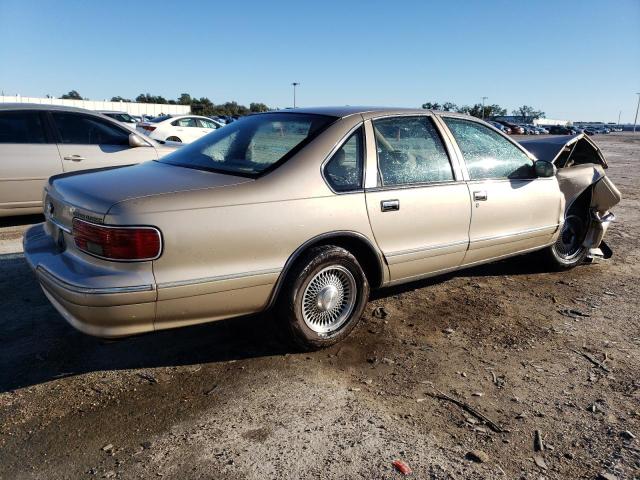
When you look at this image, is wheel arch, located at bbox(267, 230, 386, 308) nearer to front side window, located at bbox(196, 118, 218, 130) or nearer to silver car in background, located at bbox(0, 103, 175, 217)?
silver car in background, located at bbox(0, 103, 175, 217)

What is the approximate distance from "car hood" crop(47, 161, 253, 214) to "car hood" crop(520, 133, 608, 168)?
3776 millimetres

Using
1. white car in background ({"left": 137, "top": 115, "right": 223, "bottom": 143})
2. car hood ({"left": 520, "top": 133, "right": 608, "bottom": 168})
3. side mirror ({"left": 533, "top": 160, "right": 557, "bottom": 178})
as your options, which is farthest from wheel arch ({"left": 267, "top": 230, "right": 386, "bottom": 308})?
white car in background ({"left": 137, "top": 115, "right": 223, "bottom": 143})

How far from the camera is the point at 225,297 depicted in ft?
9.50

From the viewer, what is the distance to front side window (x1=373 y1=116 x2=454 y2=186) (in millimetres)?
3602

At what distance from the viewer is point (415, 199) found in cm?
364

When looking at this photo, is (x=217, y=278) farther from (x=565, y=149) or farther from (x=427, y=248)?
(x=565, y=149)

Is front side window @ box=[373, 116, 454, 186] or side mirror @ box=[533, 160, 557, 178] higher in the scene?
front side window @ box=[373, 116, 454, 186]

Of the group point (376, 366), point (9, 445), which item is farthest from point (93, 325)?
point (376, 366)

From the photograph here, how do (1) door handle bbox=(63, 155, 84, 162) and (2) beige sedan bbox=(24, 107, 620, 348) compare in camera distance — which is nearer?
(2) beige sedan bbox=(24, 107, 620, 348)

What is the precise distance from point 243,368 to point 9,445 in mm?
1264

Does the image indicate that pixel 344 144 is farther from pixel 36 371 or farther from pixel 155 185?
pixel 36 371

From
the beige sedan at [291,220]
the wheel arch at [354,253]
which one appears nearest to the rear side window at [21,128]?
the beige sedan at [291,220]

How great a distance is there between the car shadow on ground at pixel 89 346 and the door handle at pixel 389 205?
104 cm

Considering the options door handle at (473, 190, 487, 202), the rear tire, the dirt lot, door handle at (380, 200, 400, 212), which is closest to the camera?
the dirt lot
